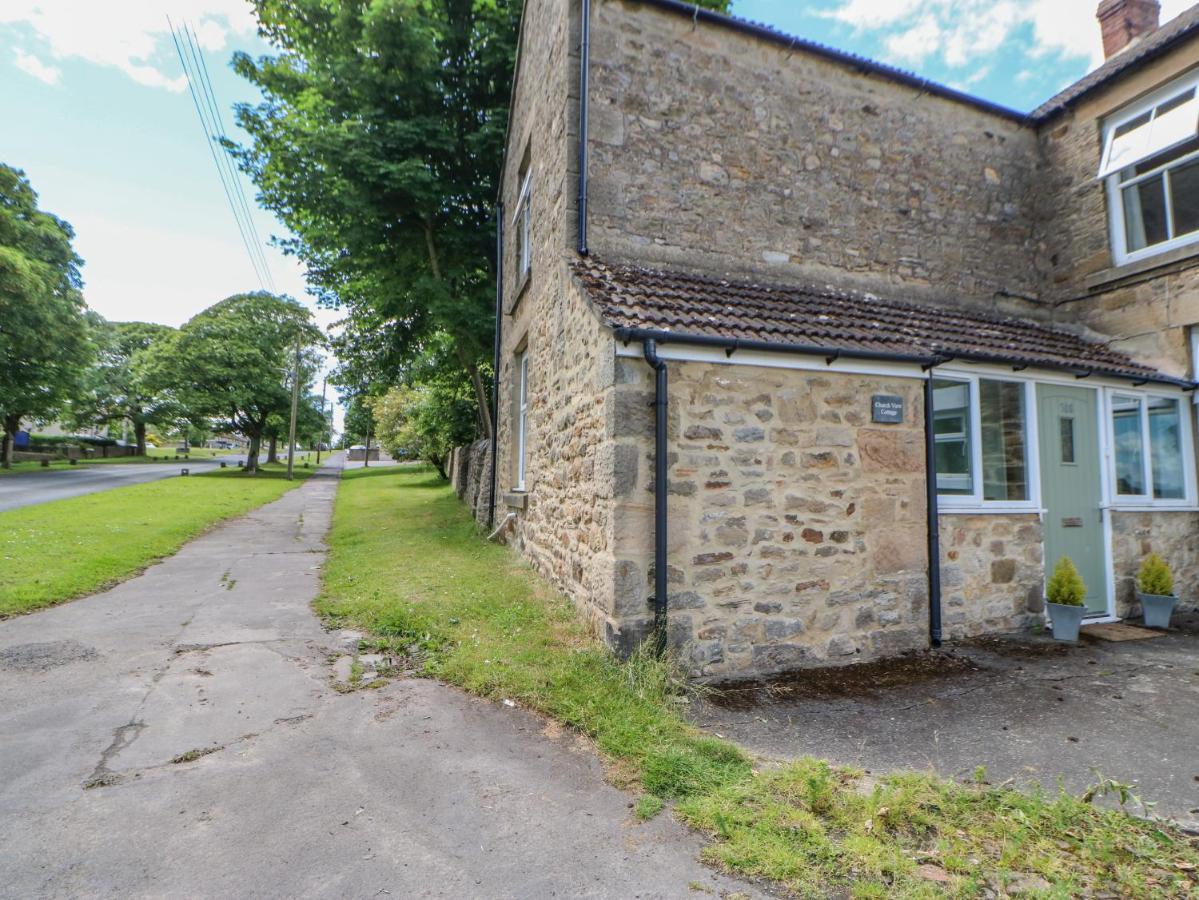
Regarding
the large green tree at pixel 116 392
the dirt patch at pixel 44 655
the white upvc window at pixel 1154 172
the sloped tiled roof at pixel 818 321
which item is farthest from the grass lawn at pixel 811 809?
the large green tree at pixel 116 392

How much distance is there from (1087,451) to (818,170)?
16.2 feet

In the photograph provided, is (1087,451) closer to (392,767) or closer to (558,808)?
(558,808)

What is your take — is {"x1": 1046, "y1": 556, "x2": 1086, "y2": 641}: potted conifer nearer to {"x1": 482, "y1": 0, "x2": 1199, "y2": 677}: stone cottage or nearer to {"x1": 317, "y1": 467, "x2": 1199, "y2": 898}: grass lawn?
{"x1": 482, "y1": 0, "x2": 1199, "y2": 677}: stone cottage

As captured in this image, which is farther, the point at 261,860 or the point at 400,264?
the point at 400,264

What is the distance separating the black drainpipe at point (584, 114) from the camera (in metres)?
6.66

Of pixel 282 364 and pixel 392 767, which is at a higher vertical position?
pixel 282 364

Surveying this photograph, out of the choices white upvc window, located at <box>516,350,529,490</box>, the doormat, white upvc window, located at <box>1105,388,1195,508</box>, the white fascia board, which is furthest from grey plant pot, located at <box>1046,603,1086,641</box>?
white upvc window, located at <box>516,350,529,490</box>

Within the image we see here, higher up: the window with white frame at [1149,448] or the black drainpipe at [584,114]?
the black drainpipe at [584,114]

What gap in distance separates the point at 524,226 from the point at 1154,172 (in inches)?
368

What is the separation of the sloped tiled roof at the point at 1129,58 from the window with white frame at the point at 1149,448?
4.73 m

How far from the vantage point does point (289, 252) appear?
16203mm

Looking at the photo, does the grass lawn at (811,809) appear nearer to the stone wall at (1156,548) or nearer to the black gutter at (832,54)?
the stone wall at (1156,548)

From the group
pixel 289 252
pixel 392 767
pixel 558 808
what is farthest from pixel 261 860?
pixel 289 252

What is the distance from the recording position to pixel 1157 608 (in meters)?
6.81
